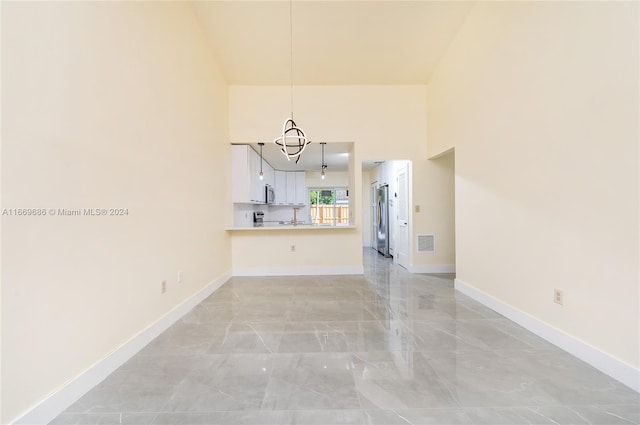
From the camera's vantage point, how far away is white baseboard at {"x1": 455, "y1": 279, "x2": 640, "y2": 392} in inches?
62.5

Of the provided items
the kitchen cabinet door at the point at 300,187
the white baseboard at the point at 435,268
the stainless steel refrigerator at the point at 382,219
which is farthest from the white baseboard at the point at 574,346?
the kitchen cabinet door at the point at 300,187

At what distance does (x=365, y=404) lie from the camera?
1468 millimetres

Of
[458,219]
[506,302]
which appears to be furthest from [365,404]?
[458,219]

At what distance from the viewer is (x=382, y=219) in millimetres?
6691

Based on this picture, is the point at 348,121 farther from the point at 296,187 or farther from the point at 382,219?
the point at 296,187

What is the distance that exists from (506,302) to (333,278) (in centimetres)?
239

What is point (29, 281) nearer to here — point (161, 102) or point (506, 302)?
point (161, 102)

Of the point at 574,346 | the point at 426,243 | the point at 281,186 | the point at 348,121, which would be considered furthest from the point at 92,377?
the point at 281,186

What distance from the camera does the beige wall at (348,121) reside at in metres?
4.42

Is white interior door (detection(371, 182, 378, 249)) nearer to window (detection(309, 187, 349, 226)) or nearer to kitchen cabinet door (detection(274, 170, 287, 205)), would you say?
window (detection(309, 187, 349, 226))

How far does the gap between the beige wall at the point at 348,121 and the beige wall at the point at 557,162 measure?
1.24m

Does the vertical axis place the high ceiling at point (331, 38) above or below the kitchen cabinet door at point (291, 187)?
above

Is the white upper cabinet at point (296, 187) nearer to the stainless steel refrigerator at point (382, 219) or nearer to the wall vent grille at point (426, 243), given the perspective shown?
the stainless steel refrigerator at point (382, 219)

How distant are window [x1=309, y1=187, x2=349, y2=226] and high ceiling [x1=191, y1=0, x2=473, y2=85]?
4.07 metres
